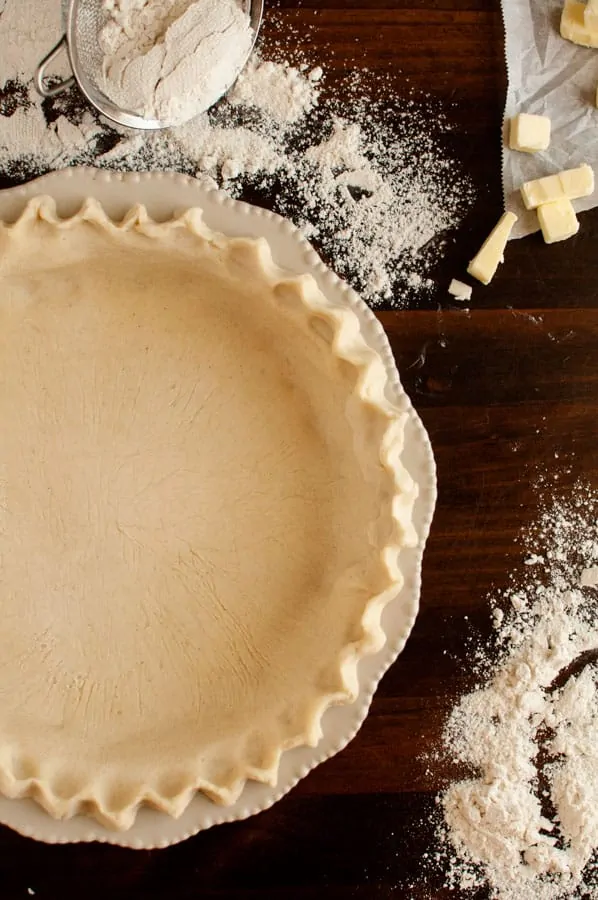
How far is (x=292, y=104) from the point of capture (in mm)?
942

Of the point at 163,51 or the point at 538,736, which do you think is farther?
the point at 538,736

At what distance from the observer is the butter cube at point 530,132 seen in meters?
0.94

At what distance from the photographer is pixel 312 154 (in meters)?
0.94

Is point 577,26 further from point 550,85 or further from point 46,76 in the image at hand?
point 46,76

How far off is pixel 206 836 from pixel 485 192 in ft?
2.78

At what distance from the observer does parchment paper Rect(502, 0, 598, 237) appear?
3.14ft

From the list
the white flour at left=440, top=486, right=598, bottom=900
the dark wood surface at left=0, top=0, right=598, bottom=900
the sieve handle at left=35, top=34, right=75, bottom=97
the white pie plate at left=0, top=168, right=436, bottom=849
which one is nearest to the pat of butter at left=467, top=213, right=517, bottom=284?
the dark wood surface at left=0, top=0, right=598, bottom=900

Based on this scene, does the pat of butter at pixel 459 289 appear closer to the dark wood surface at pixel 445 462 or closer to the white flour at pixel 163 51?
the dark wood surface at pixel 445 462

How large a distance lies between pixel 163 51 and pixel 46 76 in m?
0.15

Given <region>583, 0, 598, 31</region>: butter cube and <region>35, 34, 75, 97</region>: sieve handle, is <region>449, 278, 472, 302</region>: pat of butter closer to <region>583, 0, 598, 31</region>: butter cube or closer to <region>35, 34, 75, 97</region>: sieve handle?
<region>583, 0, 598, 31</region>: butter cube

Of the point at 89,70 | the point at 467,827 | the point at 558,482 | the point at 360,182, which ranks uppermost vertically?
the point at 89,70

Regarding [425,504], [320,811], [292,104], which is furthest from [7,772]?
[292,104]

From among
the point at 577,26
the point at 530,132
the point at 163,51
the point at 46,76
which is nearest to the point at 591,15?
the point at 577,26

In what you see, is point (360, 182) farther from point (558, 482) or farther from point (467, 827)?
point (467, 827)
